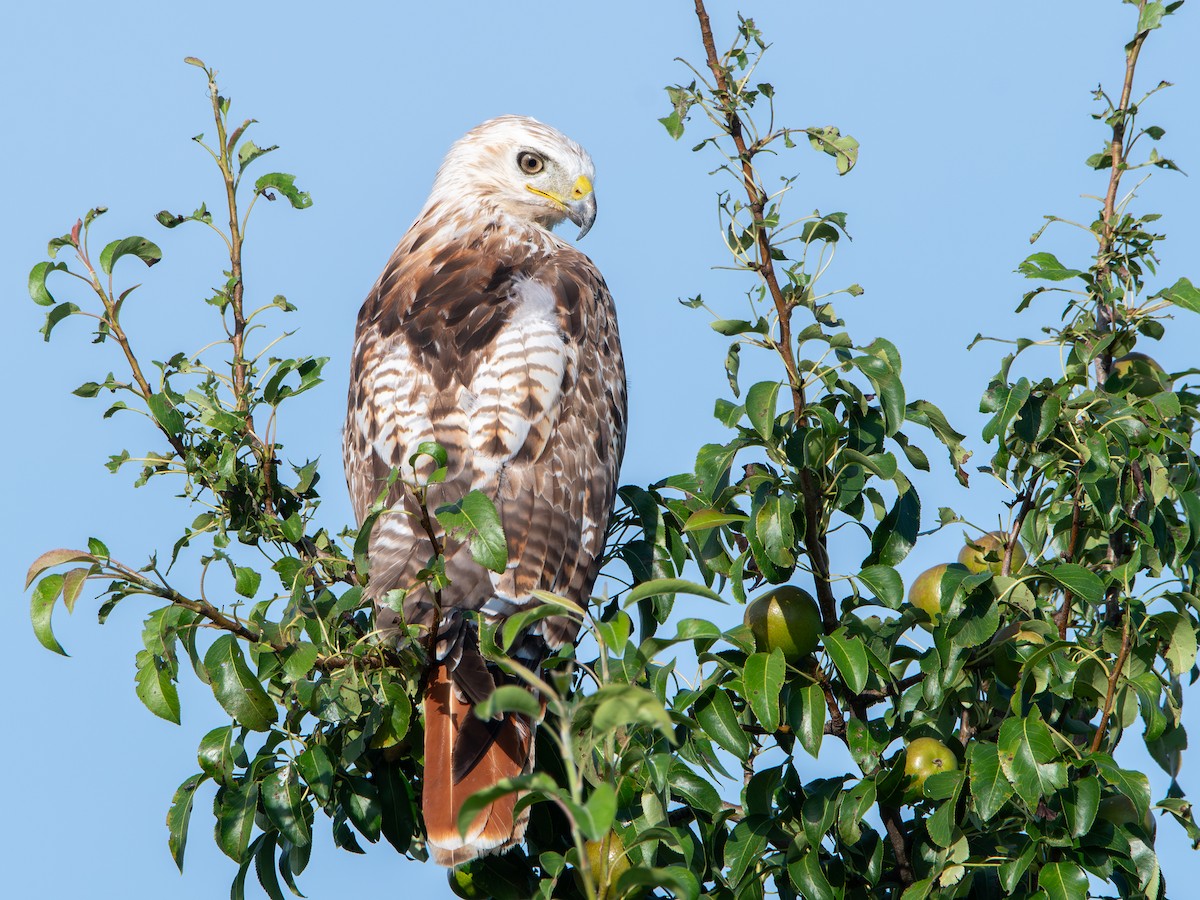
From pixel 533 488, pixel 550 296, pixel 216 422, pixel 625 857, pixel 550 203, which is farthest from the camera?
pixel 550 203

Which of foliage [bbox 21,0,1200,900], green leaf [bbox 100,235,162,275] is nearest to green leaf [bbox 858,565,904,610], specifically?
foliage [bbox 21,0,1200,900]

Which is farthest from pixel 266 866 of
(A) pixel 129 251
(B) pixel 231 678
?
(A) pixel 129 251

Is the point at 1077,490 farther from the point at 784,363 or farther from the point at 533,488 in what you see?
the point at 533,488

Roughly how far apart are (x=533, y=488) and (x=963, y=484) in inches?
55.0

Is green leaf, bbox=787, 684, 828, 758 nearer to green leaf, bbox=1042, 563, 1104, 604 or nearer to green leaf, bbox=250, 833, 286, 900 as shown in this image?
green leaf, bbox=1042, 563, 1104, 604

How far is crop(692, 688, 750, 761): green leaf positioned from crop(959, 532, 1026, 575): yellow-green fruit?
745mm

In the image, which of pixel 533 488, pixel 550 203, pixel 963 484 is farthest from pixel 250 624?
pixel 550 203

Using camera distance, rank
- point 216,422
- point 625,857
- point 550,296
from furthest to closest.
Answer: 1. point 550,296
2. point 216,422
3. point 625,857

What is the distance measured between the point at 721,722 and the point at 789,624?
0.44 metres

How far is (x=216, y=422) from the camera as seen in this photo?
339 cm

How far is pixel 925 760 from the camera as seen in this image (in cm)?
306

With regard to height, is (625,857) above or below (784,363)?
below

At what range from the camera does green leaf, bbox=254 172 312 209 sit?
11.8ft

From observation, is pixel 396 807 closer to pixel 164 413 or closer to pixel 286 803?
pixel 286 803
